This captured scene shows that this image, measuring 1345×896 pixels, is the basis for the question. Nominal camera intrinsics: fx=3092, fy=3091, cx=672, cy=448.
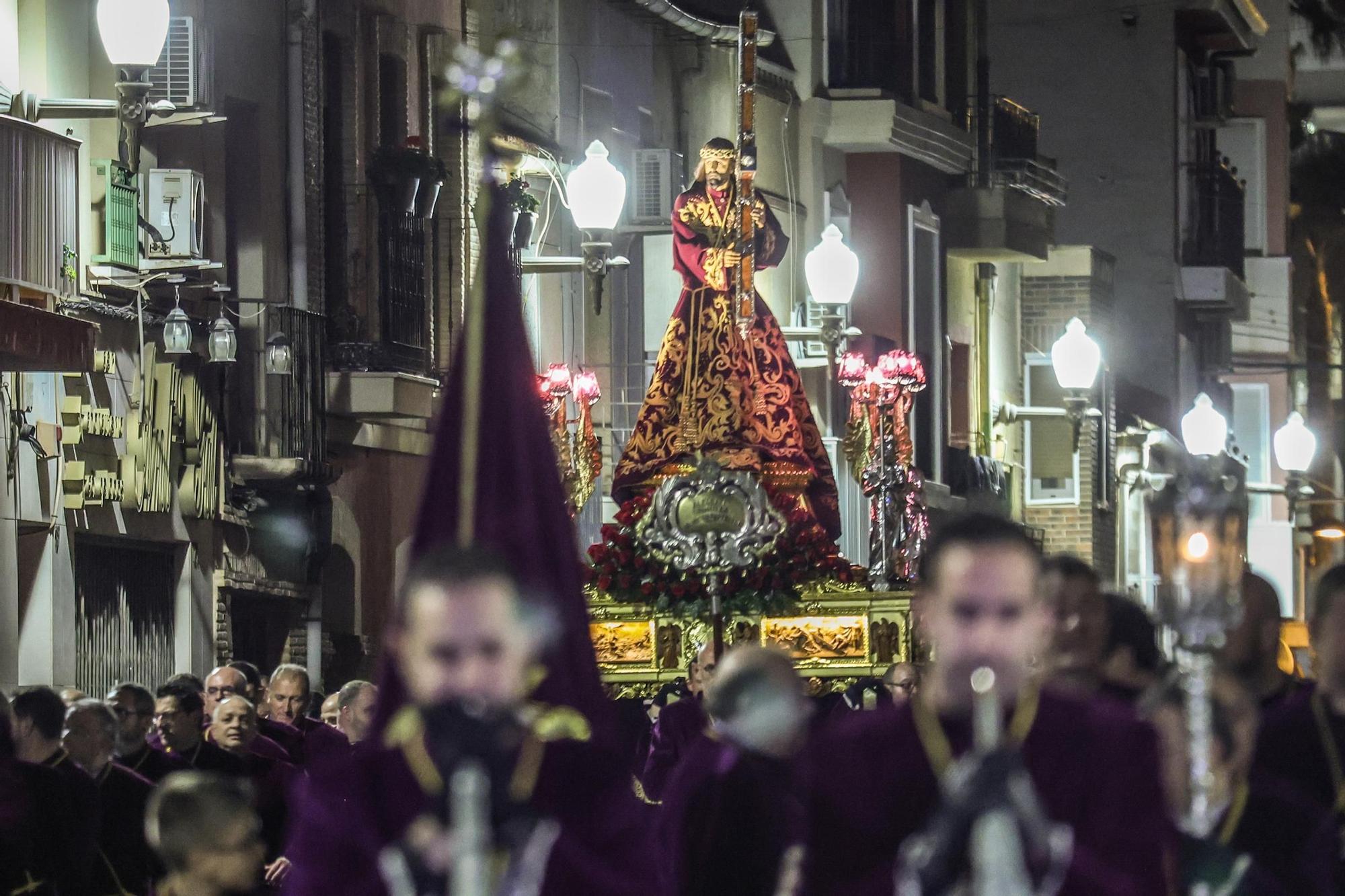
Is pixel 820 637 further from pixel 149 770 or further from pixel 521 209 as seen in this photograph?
pixel 521 209

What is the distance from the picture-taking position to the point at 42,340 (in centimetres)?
1475

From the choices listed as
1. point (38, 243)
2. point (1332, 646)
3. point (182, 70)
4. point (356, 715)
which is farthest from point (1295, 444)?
point (1332, 646)

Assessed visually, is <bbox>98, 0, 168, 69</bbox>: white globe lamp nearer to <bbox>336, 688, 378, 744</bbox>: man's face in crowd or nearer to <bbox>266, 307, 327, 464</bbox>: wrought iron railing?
<bbox>336, 688, 378, 744</bbox>: man's face in crowd

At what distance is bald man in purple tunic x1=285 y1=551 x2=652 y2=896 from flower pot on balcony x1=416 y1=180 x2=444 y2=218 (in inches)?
706

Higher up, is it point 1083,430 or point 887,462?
point 1083,430

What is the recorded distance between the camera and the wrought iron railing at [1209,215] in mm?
38938

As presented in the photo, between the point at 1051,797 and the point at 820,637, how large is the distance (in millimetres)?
10230

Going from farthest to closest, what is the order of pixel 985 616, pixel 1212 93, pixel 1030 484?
pixel 1212 93
pixel 1030 484
pixel 985 616

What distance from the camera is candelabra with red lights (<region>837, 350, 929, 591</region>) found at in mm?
15906

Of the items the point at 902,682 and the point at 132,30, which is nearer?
the point at 902,682

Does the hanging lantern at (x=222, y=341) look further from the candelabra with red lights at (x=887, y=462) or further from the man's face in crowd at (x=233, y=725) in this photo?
the man's face in crowd at (x=233, y=725)

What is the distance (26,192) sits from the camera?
15648 mm

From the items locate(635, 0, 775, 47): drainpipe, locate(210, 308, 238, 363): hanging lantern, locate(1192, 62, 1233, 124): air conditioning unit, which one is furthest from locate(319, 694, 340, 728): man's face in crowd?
locate(1192, 62, 1233, 124): air conditioning unit

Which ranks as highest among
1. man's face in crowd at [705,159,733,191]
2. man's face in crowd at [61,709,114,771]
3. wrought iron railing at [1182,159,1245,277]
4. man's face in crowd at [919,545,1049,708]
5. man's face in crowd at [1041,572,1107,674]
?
wrought iron railing at [1182,159,1245,277]
